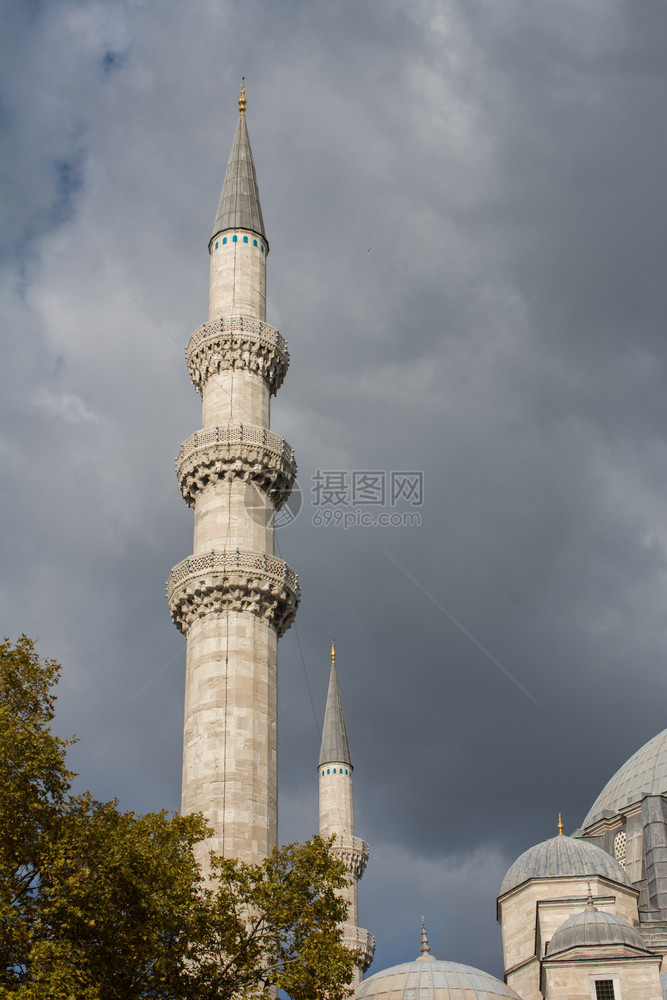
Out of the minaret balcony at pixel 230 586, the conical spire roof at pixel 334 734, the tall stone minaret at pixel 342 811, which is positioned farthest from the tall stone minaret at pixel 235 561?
the conical spire roof at pixel 334 734

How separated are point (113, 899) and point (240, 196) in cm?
2087

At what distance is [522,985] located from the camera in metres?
33.5

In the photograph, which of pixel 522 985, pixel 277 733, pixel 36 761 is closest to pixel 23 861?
pixel 36 761

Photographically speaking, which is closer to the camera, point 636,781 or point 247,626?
point 247,626

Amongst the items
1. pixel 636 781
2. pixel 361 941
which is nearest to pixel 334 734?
pixel 361 941

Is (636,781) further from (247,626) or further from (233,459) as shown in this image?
(233,459)

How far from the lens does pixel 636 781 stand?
43.9 m

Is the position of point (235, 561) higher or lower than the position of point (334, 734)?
lower

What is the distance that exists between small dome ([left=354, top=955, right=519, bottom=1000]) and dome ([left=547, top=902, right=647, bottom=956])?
1.97 metres

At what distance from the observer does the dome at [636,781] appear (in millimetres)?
42875

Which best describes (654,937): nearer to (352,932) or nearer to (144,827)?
(352,932)

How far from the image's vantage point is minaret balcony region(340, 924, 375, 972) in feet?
139

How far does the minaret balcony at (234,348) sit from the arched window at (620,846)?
2396cm

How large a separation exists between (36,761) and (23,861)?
139 centimetres
